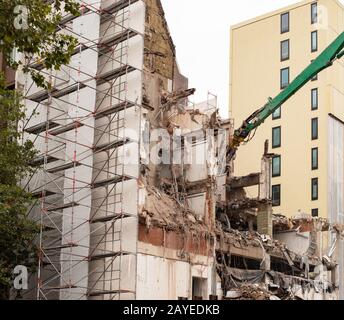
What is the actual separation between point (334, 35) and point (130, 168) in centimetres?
3639

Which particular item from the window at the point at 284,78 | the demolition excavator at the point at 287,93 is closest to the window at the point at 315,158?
the window at the point at 284,78

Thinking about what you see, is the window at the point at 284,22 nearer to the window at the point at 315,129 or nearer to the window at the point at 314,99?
the window at the point at 314,99

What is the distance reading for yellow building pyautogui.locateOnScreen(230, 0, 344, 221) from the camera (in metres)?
59.4

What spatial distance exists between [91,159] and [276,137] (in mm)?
33426

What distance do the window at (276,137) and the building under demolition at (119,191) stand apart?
2277 centimetres

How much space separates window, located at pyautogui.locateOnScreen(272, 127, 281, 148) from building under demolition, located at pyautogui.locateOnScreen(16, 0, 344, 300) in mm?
22767

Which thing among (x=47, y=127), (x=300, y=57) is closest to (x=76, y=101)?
(x=47, y=127)

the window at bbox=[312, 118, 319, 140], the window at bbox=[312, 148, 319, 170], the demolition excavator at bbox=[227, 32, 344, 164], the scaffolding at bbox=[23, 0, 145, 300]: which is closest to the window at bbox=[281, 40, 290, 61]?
the window at bbox=[312, 118, 319, 140]

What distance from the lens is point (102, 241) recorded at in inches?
1236

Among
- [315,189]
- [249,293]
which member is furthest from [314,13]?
[249,293]

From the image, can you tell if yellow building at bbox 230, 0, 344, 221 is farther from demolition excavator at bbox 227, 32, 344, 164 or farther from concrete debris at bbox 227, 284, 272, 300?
concrete debris at bbox 227, 284, 272, 300

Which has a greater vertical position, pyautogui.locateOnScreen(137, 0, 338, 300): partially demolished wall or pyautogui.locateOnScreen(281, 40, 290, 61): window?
pyautogui.locateOnScreen(281, 40, 290, 61): window

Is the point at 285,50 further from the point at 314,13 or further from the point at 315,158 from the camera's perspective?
the point at 315,158
